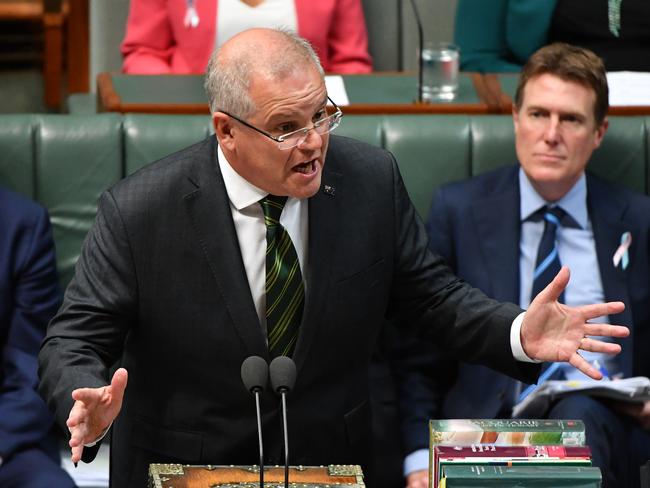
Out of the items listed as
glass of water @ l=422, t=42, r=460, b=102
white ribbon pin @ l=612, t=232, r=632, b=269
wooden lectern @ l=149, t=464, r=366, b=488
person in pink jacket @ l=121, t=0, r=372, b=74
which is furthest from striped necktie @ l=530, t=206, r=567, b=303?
person in pink jacket @ l=121, t=0, r=372, b=74

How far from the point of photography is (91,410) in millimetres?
1911

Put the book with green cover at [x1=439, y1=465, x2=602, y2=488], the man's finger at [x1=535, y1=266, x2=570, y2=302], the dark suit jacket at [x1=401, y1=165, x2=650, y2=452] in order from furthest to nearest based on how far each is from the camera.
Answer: the dark suit jacket at [x1=401, y1=165, x2=650, y2=452], the man's finger at [x1=535, y1=266, x2=570, y2=302], the book with green cover at [x1=439, y1=465, x2=602, y2=488]

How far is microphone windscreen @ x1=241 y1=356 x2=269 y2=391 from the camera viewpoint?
1.82 meters

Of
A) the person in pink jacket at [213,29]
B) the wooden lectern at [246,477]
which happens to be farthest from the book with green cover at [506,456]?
the person in pink jacket at [213,29]

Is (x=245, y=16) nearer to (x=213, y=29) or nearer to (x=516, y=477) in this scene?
(x=213, y=29)

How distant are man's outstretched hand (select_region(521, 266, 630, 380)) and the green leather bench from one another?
900 mm

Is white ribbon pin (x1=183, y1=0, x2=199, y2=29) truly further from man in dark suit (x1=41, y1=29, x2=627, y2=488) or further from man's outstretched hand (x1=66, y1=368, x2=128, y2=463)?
man's outstretched hand (x1=66, y1=368, x2=128, y2=463)

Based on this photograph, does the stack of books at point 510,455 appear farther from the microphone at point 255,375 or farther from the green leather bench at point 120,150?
the green leather bench at point 120,150

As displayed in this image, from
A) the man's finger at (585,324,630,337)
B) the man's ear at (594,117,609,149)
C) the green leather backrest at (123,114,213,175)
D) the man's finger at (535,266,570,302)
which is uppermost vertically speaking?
the man's ear at (594,117,609,149)

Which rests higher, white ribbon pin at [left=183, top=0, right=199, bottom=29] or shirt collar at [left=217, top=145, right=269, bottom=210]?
white ribbon pin at [left=183, top=0, right=199, bottom=29]

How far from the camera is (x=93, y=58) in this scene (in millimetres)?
4258

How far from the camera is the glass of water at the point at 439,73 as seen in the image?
3.38 m

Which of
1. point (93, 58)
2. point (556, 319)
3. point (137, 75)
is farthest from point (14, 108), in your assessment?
point (556, 319)

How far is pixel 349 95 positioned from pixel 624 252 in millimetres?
856
